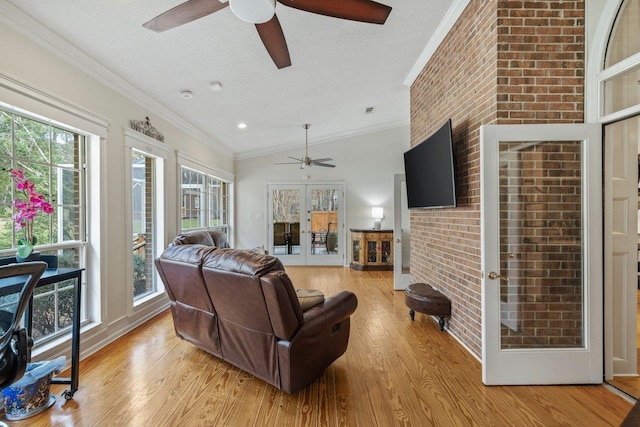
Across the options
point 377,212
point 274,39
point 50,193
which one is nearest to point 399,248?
point 377,212

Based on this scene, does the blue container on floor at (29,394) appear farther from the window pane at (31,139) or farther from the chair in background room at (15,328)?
the window pane at (31,139)

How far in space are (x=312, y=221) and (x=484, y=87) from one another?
4.91 m

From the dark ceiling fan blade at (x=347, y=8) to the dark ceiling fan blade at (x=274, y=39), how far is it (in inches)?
7.2

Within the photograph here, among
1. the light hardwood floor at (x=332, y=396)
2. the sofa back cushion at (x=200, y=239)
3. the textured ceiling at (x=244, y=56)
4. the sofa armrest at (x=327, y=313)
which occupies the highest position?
the textured ceiling at (x=244, y=56)

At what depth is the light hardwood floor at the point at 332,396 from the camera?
1.75 meters

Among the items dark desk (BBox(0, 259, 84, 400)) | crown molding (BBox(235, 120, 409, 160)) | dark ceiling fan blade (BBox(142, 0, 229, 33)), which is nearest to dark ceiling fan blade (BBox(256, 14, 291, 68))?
dark ceiling fan blade (BBox(142, 0, 229, 33))

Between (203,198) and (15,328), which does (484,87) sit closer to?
(15,328)

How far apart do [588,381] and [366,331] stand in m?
1.78

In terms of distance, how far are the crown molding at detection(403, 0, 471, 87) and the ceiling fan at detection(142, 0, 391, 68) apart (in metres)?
1.43

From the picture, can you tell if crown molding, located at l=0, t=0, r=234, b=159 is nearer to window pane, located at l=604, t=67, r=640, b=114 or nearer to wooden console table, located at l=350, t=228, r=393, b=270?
window pane, located at l=604, t=67, r=640, b=114

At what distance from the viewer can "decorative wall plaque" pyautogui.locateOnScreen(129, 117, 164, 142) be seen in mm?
3167

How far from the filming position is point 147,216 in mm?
3707

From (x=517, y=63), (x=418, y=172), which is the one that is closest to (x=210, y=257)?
(x=418, y=172)

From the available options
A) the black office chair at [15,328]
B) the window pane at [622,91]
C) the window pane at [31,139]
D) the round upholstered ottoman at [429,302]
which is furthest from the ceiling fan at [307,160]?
the black office chair at [15,328]
